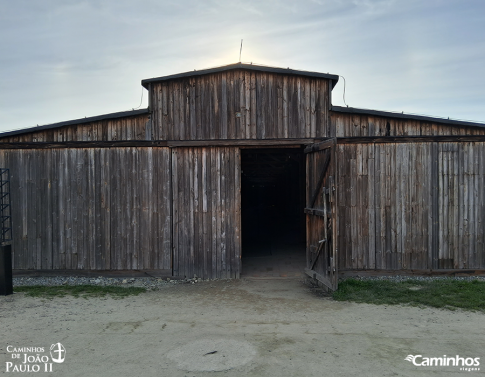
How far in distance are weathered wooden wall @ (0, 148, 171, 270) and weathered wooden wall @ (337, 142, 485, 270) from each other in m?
4.80

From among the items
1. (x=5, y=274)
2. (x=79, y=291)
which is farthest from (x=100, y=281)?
(x=5, y=274)

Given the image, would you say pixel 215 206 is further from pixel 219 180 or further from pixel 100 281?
pixel 100 281

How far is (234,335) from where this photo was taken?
253 inches

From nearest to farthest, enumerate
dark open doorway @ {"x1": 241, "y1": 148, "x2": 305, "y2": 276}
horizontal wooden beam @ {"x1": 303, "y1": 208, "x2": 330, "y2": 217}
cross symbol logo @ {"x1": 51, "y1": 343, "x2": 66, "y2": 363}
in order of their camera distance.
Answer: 1. cross symbol logo @ {"x1": 51, "y1": 343, "x2": 66, "y2": 363}
2. horizontal wooden beam @ {"x1": 303, "y1": 208, "x2": 330, "y2": 217}
3. dark open doorway @ {"x1": 241, "y1": 148, "x2": 305, "y2": 276}

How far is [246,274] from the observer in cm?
1096

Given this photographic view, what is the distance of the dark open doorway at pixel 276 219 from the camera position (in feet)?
40.1

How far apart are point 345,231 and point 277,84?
4.19 m

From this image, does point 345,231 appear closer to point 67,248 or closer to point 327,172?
point 327,172

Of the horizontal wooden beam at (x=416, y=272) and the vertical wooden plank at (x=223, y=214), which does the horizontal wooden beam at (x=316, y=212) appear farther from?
the vertical wooden plank at (x=223, y=214)

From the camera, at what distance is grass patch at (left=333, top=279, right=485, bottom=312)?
7.97 metres

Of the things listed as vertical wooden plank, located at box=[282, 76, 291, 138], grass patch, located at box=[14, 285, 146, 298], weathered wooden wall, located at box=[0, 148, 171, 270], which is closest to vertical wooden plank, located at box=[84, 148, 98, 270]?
weathered wooden wall, located at box=[0, 148, 171, 270]

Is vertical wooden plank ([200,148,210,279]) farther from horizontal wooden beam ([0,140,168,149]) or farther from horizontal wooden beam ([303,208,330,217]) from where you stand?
horizontal wooden beam ([303,208,330,217])

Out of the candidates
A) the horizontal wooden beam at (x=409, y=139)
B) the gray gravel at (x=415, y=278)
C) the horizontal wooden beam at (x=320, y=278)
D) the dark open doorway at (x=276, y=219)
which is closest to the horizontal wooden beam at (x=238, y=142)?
the horizontal wooden beam at (x=409, y=139)

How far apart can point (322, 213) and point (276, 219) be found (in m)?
15.3
